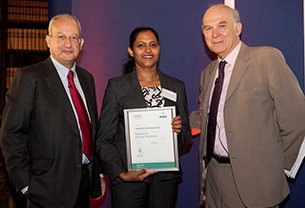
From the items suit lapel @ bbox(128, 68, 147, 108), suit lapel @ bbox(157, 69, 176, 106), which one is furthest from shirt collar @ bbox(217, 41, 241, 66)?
suit lapel @ bbox(128, 68, 147, 108)

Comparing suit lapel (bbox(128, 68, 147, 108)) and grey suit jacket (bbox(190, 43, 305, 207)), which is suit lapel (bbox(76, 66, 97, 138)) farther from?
grey suit jacket (bbox(190, 43, 305, 207))

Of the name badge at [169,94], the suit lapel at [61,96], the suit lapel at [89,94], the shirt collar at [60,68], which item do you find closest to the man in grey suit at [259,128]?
the name badge at [169,94]

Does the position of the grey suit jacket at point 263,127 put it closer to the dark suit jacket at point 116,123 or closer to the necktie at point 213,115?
the necktie at point 213,115

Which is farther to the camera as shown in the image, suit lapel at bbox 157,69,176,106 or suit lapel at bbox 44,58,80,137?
suit lapel at bbox 157,69,176,106

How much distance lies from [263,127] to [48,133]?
1578 millimetres

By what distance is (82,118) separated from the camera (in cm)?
184

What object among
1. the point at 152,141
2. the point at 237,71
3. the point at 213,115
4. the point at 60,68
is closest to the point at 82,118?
the point at 60,68

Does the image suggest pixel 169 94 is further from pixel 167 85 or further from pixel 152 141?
pixel 152 141

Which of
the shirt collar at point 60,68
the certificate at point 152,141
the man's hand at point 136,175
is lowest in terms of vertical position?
the man's hand at point 136,175

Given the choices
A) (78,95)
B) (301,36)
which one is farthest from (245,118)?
(301,36)

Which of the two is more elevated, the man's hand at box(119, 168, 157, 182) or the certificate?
the certificate

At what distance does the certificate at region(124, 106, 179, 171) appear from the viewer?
1772mm

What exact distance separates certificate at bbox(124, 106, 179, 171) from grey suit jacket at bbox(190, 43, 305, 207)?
0.46 meters

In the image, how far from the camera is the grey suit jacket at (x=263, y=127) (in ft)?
5.69
